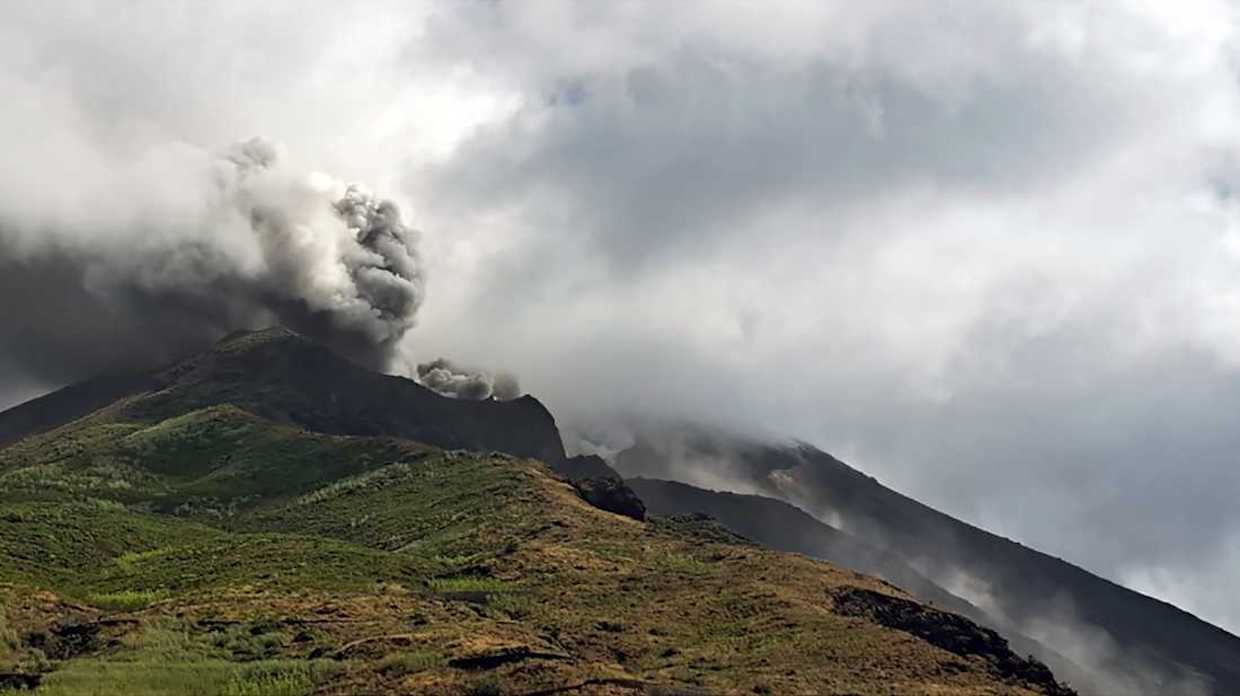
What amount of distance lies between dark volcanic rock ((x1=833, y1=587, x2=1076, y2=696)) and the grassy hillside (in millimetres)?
163

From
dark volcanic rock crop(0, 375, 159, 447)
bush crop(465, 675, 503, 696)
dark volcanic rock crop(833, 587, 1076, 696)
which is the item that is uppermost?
dark volcanic rock crop(0, 375, 159, 447)

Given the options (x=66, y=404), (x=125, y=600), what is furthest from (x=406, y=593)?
(x=66, y=404)

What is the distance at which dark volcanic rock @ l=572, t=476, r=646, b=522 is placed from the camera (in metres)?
88.4

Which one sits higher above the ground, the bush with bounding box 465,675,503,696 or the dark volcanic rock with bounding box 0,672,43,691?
the bush with bounding box 465,675,503,696

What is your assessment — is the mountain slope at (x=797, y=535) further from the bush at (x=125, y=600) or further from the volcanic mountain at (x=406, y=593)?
the bush at (x=125, y=600)

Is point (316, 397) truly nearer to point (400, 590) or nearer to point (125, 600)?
point (125, 600)

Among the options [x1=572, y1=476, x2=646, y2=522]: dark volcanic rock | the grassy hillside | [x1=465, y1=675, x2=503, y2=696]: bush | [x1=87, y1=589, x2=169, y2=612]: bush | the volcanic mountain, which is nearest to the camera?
[x1=465, y1=675, x2=503, y2=696]: bush

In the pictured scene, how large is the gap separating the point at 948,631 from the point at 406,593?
23.7 m

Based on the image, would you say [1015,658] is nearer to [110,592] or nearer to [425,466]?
[110,592]

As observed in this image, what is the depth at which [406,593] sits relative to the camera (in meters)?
52.6

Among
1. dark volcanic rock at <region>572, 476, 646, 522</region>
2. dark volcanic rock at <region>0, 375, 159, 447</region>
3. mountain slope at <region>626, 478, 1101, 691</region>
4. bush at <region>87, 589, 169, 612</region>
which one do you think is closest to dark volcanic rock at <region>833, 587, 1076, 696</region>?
bush at <region>87, 589, 169, 612</region>

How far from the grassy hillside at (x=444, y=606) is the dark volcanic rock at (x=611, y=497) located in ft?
7.13

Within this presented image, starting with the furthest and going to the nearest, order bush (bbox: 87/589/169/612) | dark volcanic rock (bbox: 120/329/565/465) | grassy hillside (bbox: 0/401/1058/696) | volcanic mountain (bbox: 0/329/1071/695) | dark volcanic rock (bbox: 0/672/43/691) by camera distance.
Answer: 1. dark volcanic rock (bbox: 120/329/565/465)
2. bush (bbox: 87/589/169/612)
3. volcanic mountain (bbox: 0/329/1071/695)
4. grassy hillside (bbox: 0/401/1058/696)
5. dark volcanic rock (bbox: 0/672/43/691)

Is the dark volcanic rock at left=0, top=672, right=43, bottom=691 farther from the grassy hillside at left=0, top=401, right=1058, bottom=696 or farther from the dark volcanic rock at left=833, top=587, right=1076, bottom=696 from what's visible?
the dark volcanic rock at left=833, top=587, right=1076, bottom=696
